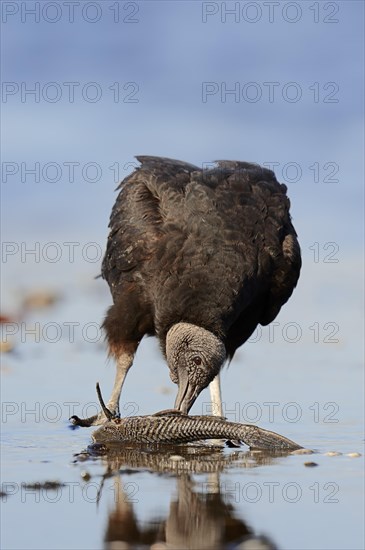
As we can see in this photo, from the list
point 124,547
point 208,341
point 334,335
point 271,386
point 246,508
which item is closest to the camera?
point 124,547

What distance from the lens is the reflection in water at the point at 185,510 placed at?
5070 millimetres

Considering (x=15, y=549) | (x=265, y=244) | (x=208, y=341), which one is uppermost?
(x=265, y=244)

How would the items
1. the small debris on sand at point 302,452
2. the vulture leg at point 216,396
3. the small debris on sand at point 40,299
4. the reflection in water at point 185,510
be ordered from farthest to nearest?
1. the small debris on sand at point 40,299
2. the vulture leg at point 216,396
3. the small debris on sand at point 302,452
4. the reflection in water at point 185,510

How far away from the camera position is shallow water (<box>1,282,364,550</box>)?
5215 mm

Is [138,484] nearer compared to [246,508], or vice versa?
[246,508]

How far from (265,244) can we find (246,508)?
3197mm

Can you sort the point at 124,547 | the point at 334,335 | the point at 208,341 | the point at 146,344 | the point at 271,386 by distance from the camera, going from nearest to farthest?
the point at 124,547 → the point at 208,341 → the point at 271,386 → the point at 146,344 → the point at 334,335

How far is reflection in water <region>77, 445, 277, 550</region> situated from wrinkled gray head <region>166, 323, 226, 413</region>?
2.69 ft

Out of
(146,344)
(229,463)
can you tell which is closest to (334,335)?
(146,344)

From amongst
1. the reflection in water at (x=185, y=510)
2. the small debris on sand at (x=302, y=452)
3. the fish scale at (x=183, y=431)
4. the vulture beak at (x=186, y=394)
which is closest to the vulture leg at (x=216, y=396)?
the vulture beak at (x=186, y=394)

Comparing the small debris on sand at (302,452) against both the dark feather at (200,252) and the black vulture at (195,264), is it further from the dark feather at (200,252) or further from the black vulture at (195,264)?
the dark feather at (200,252)

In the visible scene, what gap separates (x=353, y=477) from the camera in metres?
6.37

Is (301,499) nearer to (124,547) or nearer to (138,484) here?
(138,484)

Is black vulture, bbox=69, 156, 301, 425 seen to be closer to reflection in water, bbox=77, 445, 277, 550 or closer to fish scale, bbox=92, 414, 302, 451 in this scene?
fish scale, bbox=92, 414, 302, 451
